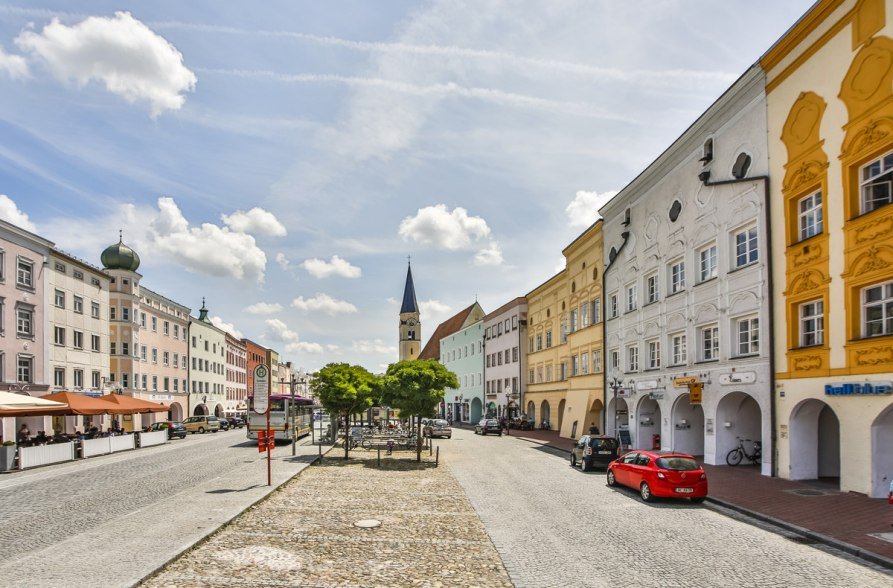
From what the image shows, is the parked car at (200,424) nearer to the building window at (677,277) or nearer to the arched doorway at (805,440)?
the building window at (677,277)

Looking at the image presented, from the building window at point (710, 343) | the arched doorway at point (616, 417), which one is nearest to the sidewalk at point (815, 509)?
the building window at point (710, 343)

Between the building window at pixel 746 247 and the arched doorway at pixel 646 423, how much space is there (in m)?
10.8

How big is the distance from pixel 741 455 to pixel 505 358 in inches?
1564

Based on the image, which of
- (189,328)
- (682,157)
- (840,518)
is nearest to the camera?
(840,518)

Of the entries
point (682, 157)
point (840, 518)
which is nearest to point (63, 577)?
point (840, 518)

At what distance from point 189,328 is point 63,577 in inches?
2586

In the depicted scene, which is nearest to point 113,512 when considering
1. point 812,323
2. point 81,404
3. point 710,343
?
point 81,404

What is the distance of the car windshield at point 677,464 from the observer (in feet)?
59.6

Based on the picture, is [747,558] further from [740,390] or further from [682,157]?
[682,157]

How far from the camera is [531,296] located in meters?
57.3

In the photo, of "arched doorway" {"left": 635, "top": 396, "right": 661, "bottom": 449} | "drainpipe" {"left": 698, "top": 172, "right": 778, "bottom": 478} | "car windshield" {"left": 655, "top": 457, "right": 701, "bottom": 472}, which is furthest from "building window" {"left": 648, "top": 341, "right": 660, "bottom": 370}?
"car windshield" {"left": 655, "top": 457, "right": 701, "bottom": 472}

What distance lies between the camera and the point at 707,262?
26984mm

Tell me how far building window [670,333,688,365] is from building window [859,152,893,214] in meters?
11.4

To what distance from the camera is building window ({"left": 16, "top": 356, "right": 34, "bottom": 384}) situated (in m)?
36.6
